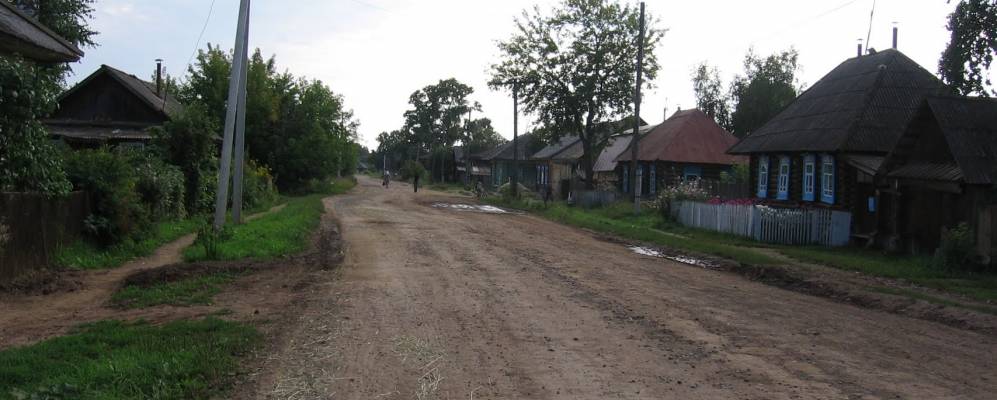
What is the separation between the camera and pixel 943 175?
16.8 meters

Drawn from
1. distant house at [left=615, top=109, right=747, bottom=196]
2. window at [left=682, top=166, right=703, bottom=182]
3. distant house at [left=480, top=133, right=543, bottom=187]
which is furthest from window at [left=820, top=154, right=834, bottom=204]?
distant house at [left=480, top=133, right=543, bottom=187]

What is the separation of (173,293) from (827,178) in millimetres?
21503

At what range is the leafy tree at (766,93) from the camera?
53.4 m

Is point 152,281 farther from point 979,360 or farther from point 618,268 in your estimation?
point 979,360

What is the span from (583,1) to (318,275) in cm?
3206

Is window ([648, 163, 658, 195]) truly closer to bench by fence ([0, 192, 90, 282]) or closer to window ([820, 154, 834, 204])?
window ([820, 154, 834, 204])

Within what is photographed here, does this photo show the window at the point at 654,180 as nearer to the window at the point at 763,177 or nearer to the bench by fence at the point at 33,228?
the window at the point at 763,177

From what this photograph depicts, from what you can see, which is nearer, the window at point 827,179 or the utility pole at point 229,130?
the utility pole at point 229,130

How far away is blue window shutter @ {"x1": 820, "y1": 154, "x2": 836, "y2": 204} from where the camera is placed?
25.0 meters

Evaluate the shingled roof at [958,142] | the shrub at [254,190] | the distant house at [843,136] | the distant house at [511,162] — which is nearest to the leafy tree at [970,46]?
the shingled roof at [958,142]

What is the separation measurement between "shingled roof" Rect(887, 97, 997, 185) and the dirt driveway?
6.64 m

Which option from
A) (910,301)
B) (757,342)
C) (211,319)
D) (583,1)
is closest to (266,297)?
(211,319)

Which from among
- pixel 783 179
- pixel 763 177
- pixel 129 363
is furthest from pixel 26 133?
pixel 763 177

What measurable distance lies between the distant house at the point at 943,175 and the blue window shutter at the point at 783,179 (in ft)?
25.6
